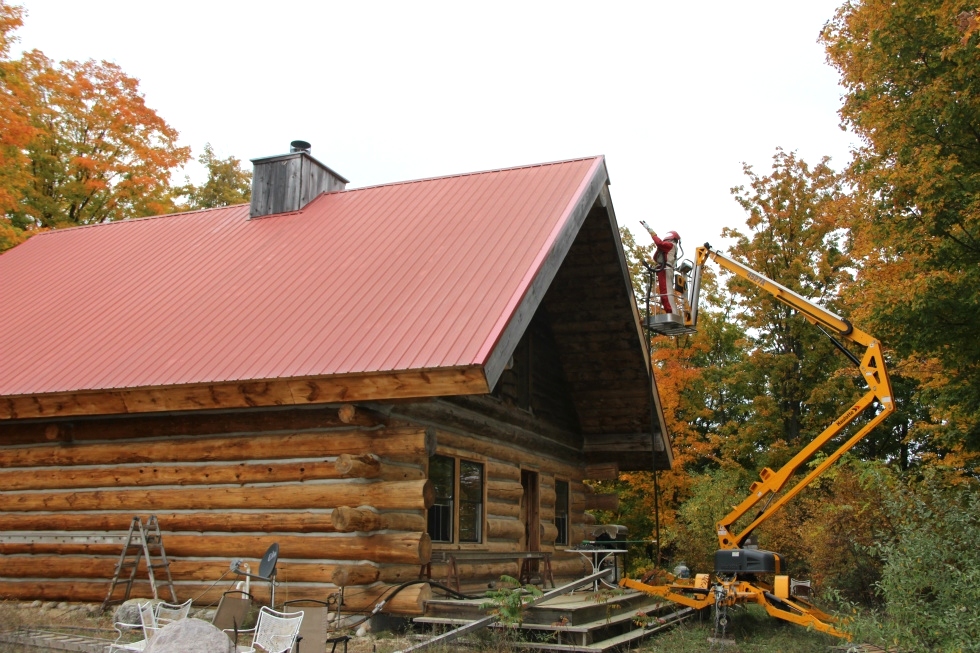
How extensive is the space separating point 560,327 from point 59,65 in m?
18.5

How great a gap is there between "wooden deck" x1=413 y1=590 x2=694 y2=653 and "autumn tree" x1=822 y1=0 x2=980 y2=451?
6.08 m

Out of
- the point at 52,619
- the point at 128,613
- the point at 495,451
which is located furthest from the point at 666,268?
the point at 52,619

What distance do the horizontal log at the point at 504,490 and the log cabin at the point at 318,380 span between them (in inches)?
1.6

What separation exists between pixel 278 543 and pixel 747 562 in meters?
6.43

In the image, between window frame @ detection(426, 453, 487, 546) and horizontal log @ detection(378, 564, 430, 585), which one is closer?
horizontal log @ detection(378, 564, 430, 585)

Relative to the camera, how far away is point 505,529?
46.9 ft

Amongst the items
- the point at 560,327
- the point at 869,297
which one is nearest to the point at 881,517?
the point at 869,297

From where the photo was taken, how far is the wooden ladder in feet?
38.4

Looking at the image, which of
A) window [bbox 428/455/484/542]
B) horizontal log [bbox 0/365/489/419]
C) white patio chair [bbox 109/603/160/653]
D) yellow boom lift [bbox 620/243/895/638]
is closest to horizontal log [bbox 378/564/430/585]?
window [bbox 428/455/484/542]

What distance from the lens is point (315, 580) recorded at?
11.2 meters

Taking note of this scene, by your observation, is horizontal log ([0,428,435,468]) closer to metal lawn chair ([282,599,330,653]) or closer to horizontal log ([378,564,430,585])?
horizontal log ([378,564,430,585])

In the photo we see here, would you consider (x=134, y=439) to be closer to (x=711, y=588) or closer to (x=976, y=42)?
(x=711, y=588)

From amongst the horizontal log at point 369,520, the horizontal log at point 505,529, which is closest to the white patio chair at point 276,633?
the horizontal log at point 369,520

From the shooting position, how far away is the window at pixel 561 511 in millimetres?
18281
